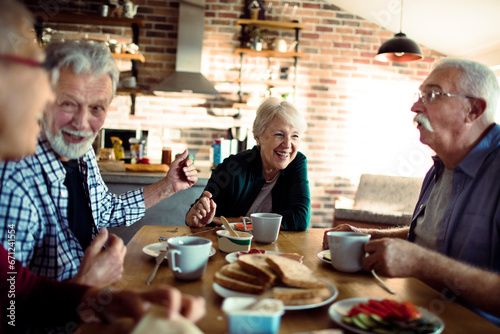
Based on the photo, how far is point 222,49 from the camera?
16.2ft

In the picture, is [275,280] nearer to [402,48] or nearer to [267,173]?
[267,173]

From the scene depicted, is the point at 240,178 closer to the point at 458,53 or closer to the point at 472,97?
the point at 472,97

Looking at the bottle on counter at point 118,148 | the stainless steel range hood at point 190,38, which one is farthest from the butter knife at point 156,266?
the stainless steel range hood at point 190,38

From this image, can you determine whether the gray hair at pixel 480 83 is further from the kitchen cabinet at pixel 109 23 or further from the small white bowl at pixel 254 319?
the kitchen cabinet at pixel 109 23

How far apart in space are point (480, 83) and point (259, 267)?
3.55ft

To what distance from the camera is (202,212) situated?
5.53 ft

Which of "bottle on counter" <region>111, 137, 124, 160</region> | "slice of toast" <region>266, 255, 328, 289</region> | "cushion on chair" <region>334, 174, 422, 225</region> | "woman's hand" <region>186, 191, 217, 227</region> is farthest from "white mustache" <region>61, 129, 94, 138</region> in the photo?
"cushion on chair" <region>334, 174, 422, 225</region>

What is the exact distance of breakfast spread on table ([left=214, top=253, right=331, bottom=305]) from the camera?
86cm

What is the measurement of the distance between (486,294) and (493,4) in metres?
3.34

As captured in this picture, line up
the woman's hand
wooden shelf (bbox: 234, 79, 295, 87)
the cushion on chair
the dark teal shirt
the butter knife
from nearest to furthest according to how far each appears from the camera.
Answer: the butter knife, the woman's hand, the dark teal shirt, the cushion on chair, wooden shelf (bbox: 234, 79, 295, 87)

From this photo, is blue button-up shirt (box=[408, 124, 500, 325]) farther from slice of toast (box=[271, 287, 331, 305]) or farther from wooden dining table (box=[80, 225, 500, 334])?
slice of toast (box=[271, 287, 331, 305])

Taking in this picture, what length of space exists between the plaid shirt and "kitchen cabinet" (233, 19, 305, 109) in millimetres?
3734

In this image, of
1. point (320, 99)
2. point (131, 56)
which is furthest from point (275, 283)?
point (320, 99)

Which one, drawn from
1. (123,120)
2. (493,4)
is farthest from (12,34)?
(123,120)
